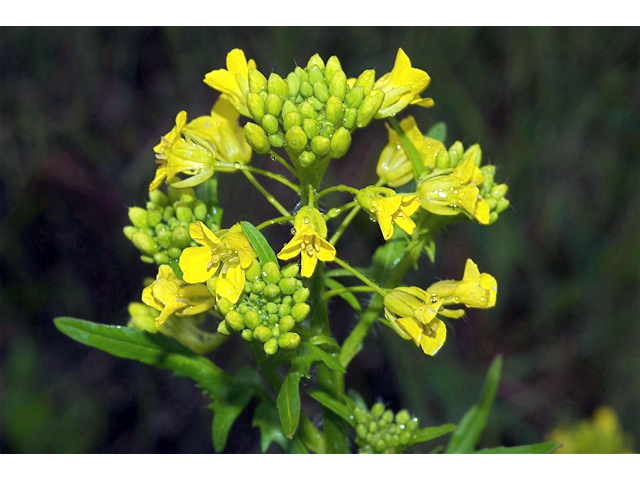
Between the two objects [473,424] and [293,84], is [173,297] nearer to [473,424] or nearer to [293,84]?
[293,84]

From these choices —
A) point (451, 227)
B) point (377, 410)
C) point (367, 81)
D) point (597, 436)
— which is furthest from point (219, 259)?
point (597, 436)

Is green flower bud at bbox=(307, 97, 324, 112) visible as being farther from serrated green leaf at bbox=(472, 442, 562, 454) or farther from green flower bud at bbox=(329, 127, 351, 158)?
serrated green leaf at bbox=(472, 442, 562, 454)

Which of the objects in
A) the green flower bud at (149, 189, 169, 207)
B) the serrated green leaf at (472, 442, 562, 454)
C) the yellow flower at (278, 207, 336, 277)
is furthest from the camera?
the green flower bud at (149, 189, 169, 207)

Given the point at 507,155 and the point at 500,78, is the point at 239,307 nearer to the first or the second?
the point at 507,155

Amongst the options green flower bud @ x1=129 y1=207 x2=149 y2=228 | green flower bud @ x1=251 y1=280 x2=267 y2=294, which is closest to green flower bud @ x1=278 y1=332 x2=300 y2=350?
green flower bud @ x1=251 y1=280 x2=267 y2=294

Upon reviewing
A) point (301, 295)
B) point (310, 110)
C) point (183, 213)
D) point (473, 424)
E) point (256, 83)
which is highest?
point (256, 83)
